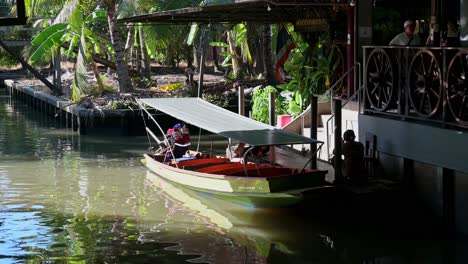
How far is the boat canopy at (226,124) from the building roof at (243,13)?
223 cm

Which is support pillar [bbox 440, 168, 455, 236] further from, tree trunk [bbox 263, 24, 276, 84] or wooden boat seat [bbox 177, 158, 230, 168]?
tree trunk [bbox 263, 24, 276, 84]

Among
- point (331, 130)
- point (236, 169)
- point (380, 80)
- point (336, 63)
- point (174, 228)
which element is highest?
point (336, 63)

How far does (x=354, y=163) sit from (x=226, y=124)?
3.47 m

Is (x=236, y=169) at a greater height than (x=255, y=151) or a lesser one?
lesser

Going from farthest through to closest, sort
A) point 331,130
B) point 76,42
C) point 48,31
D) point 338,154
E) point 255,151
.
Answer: point 76,42 → point 48,31 → point 255,151 → point 331,130 → point 338,154

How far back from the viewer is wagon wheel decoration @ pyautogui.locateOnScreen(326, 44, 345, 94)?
65.5ft

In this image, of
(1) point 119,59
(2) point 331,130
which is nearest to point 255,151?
(2) point 331,130

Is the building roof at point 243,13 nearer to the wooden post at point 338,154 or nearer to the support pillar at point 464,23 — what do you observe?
the wooden post at point 338,154

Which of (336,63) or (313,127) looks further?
(336,63)

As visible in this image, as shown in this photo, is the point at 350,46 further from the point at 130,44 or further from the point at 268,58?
the point at 130,44

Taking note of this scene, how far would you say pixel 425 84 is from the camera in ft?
45.4

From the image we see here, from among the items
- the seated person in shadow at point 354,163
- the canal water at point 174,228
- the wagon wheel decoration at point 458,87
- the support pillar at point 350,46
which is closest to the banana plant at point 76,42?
the canal water at point 174,228

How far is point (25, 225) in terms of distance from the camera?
1520 cm

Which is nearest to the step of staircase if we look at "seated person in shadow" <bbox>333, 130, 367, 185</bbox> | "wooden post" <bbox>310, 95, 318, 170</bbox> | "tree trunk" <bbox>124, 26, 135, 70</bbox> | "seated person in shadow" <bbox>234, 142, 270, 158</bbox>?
"wooden post" <bbox>310, 95, 318, 170</bbox>
